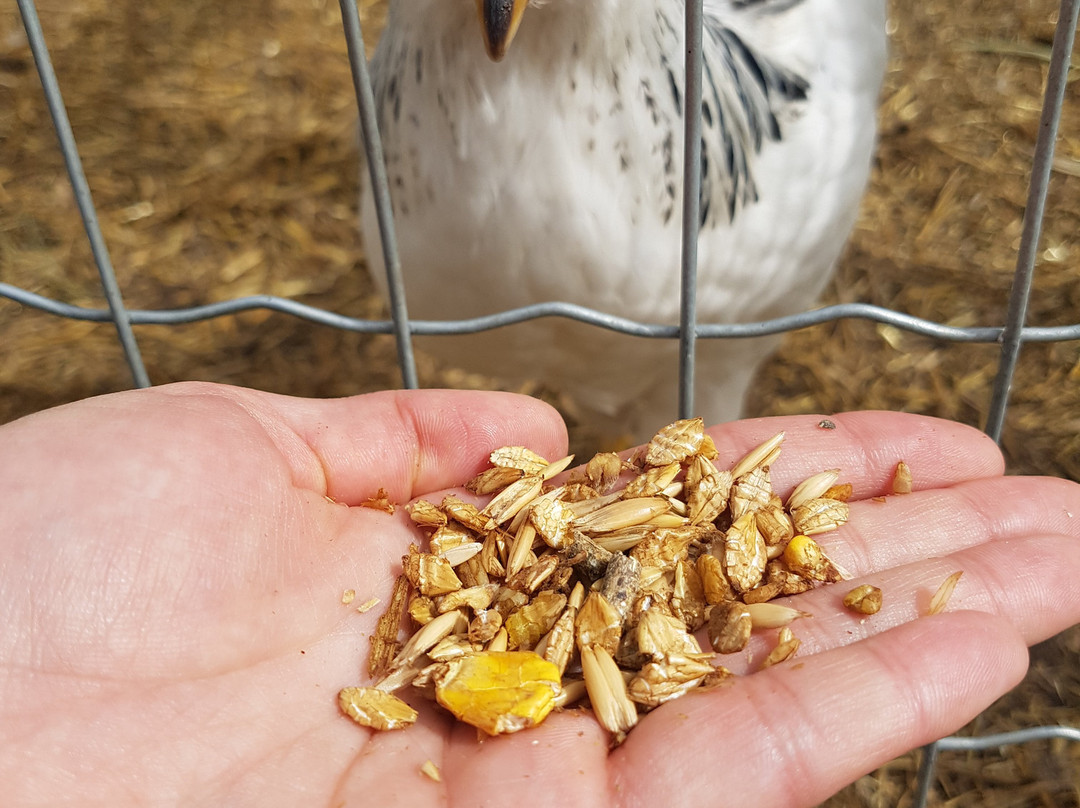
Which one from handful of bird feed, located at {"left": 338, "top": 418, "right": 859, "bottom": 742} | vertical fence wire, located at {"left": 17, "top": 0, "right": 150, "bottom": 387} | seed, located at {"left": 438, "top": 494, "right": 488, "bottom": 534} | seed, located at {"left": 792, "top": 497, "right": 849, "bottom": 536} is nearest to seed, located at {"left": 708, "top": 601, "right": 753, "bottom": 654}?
handful of bird feed, located at {"left": 338, "top": 418, "right": 859, "bottom": 742}

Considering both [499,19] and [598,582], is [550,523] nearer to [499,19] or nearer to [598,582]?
[598,582]

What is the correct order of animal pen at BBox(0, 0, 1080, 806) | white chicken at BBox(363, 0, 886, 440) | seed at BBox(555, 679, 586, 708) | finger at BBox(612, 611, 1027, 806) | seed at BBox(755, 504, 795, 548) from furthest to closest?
1. animal pen at BBox(0, 0, 1080, 806)
2. white chicken at BBox(363, 0, 886, 440)
3. seed at BBox(755, 504, 795, 548)
4. seed at BBox(555, 679, 586, 708)
5. finger at BBox(612, 611, 1027, 806)

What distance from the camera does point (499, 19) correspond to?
2.56ft

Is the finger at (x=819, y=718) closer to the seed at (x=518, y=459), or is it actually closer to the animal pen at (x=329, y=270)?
the seed at (x=518, y=459)

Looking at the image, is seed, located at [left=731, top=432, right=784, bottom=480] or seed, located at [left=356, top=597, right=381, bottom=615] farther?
seed, located at [left=731, top=432, right=784, bottom=480]

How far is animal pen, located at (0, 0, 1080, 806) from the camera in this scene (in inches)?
62.2

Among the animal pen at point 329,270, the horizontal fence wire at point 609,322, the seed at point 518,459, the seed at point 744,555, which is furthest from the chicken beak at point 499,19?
the animal pen at point 329,270

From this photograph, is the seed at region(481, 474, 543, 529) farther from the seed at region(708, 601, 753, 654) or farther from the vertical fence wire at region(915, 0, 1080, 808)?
the vertical fence wire at region(915, 0, 1080, 808)

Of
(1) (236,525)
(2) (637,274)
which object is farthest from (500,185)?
(1) (236,525)

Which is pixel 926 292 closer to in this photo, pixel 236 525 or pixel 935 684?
pixel 935 684

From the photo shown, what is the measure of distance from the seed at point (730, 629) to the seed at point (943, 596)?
13cm

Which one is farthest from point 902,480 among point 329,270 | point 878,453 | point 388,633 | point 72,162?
point 329,270

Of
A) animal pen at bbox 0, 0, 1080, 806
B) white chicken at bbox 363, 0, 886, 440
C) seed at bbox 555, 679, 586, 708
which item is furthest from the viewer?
animal pen at bbox 0, 0, 1080, 806

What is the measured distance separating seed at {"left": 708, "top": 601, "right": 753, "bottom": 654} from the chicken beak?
19.0 inches
